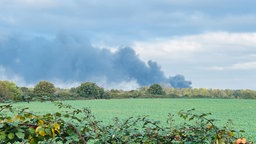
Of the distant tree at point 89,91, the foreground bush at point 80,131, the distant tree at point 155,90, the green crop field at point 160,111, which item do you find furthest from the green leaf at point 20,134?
the distant tree at point 155,90

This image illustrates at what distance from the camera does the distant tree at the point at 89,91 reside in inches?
1380

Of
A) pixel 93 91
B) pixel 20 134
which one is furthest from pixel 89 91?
pixel 20 134

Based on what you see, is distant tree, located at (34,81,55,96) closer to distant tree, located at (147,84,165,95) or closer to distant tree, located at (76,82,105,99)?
distant tree, located at (76,82,105,99)

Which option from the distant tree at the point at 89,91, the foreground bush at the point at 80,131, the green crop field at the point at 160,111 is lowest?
the foreground bush at the point at 80,131

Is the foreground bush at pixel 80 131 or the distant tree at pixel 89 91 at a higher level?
the distant tree at pixel 89 91

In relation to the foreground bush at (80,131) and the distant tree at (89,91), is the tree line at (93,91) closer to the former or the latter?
the distant tree at (89,91)

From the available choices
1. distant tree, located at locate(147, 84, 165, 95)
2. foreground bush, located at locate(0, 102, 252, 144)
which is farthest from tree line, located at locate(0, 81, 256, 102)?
foreground bush, located at locate(0, 102, 252, 144)

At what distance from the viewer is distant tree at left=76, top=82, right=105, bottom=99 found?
3506 centimetres

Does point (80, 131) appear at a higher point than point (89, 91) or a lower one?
lower

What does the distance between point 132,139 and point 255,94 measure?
39960 millimetres

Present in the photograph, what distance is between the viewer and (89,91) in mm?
35844

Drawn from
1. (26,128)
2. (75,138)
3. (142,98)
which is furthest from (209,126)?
(142,98)

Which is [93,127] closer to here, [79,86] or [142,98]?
[79,86]

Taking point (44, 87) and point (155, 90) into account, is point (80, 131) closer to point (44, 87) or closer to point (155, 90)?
point (44, 87)
